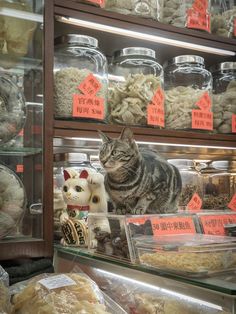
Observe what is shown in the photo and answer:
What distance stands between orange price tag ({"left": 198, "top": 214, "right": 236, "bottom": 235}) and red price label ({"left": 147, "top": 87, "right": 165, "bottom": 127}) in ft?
1.25

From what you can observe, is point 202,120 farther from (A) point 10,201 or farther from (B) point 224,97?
(A) point 10,201

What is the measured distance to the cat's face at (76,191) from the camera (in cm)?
152

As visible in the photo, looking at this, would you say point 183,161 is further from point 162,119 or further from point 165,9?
point 165,9

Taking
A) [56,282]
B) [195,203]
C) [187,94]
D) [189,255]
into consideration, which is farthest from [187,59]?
[56,282]

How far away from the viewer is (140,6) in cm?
165

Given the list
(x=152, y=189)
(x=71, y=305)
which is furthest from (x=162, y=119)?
(x=71, y=305)

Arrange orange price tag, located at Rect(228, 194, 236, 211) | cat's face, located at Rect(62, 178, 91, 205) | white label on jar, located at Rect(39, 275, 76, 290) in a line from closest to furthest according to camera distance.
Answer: white label on jar, located at Rect(39, 275, 76, 290) → cat's face, located at Rect(62, 178, 91, 205) → orange price tag, located at Rect(228, 194, 236, 211)

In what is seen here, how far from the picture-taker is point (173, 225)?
140 centimetres

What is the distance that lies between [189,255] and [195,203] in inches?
33.8

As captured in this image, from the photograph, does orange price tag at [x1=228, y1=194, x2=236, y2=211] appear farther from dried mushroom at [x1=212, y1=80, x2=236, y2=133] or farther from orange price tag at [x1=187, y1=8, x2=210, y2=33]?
orange price tag at [x1=187, y1=8, x2=210, y2=33]

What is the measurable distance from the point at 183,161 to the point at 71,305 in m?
1.11

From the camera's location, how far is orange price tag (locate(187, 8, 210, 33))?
1.76m

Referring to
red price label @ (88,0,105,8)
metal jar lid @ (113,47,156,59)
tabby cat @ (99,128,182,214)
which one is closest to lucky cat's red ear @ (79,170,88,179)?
tabby cat @ (99,128,182,214)

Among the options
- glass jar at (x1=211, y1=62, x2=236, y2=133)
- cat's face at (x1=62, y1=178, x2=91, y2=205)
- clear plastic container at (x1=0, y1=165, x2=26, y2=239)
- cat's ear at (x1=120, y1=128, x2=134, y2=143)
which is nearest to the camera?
clear plastic container at (x1=0, y1=165, x2=26, y2=239)
